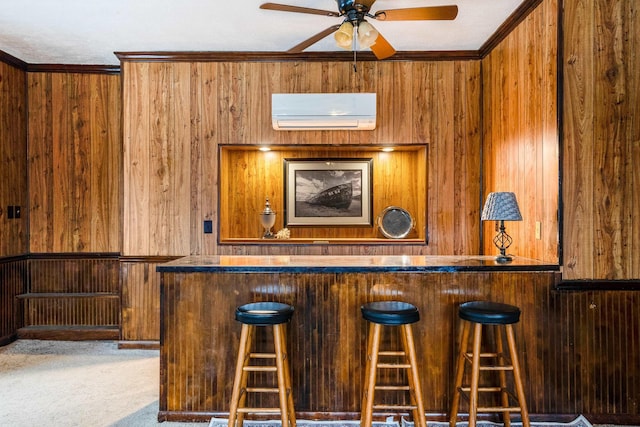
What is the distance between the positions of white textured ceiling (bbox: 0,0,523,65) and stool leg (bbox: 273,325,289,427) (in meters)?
2.25

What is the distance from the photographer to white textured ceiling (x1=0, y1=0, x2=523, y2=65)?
3.10 metres

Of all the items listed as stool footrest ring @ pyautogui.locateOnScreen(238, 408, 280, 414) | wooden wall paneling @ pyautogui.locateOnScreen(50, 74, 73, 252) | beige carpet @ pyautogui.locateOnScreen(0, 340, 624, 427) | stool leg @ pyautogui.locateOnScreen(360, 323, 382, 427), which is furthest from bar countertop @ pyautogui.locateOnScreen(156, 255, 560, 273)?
wooden wall paneling @ pyautogui.locateOnScreen(50, 74, 73, 252)

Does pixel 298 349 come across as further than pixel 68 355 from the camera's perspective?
No

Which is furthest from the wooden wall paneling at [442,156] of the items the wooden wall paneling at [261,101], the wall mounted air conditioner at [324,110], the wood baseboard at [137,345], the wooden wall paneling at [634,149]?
the wood baseboard at [137,345]

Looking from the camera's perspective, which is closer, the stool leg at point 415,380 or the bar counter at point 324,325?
the stool leg at point 415,380

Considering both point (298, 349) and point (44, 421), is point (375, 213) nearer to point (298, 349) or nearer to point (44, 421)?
point (298, 349)

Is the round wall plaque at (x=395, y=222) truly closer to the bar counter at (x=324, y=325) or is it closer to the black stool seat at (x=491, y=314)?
the bar counter at (x=324, y=325)

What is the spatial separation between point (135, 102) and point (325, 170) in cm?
193

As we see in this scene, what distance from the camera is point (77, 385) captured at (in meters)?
3.16

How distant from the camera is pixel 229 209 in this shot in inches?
177

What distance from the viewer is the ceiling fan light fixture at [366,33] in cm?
254

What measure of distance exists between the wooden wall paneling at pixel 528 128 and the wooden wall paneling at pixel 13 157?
4.48 metres

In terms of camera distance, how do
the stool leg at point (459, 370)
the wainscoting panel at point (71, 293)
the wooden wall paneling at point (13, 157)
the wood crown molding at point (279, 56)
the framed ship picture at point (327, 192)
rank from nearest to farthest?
the stool leg at point (459, 370) < the wood crown molding at point (279, 56) < the wooden wall paneling at point (13, 157) < the wainscoting panel at point (71, 293) < the framed ship picture at point (327, 192)

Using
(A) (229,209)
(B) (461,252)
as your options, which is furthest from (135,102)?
(B) (461,252)
